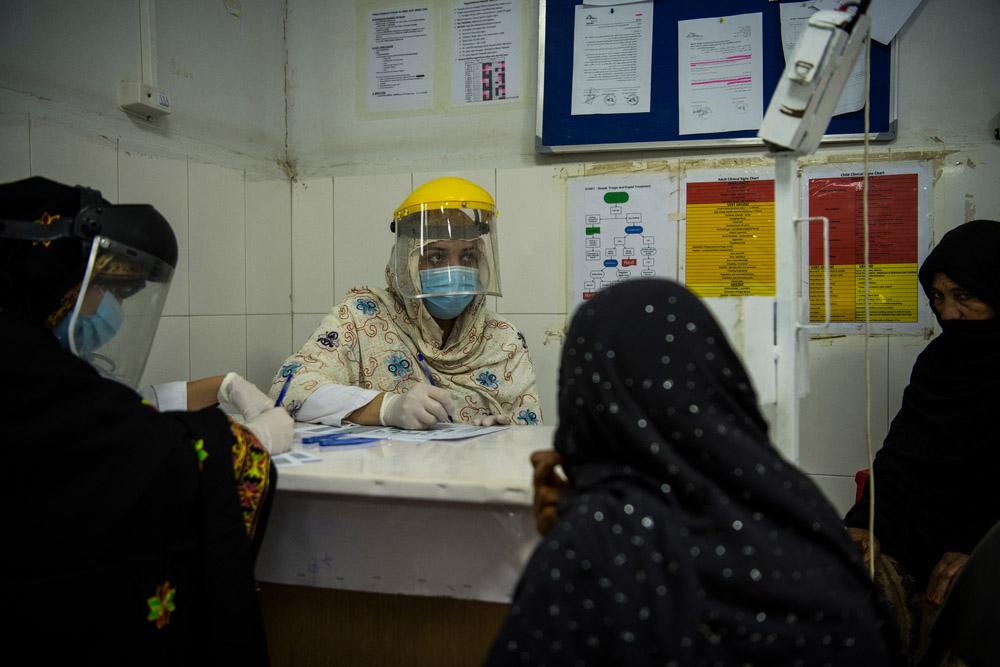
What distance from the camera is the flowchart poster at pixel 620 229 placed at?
8.52ft

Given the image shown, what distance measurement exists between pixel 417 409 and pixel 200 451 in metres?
0.65

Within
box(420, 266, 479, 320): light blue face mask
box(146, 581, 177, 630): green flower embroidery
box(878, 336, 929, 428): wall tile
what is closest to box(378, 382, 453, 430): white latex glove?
box(420, 266, 479, 320): light blue face mask

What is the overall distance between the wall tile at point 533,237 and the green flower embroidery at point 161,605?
184 cm

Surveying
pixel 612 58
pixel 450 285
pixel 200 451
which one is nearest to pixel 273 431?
pixel 200 451

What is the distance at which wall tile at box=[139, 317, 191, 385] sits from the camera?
2266 millimetres

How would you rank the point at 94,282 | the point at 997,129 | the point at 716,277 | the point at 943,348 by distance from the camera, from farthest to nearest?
the point at 716,277
the point at 997,129
the point at 943,348
the point at 94,282

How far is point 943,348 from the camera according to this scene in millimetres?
2074

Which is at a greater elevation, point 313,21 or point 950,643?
point 313,21

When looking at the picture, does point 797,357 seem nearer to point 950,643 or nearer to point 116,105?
point 950,643

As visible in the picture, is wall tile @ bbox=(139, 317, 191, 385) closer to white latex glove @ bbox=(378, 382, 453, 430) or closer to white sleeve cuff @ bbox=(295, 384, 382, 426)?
white sleeve cuff @ bbox=(295, 384, 382, 426)

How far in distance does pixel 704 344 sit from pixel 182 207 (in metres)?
2.12

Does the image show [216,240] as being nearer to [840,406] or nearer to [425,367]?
[425,367]

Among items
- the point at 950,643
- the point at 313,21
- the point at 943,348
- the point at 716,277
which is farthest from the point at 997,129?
the point at 313,21

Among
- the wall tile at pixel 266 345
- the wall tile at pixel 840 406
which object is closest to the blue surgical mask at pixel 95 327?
the wall tile at pixel 266 345
